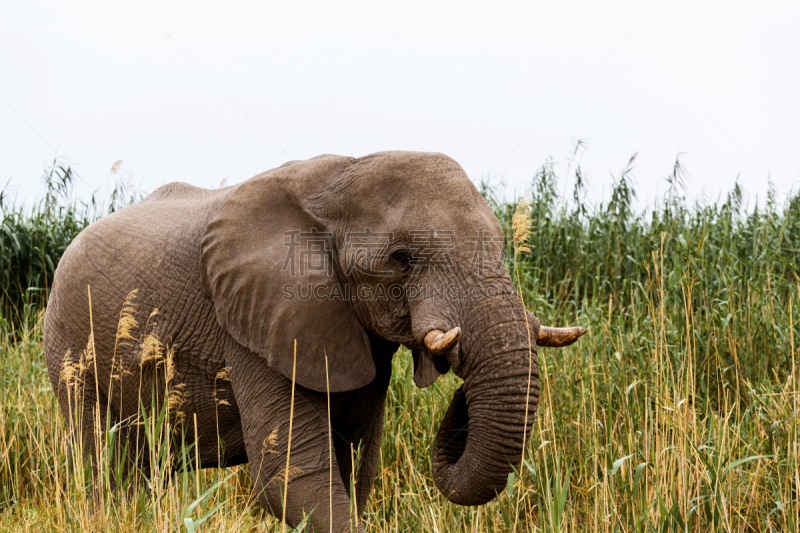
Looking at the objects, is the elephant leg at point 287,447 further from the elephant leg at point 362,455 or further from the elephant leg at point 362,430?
the elephant leg at point 362,455

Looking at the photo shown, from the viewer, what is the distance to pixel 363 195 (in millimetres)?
3275

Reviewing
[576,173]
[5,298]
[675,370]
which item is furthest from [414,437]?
[5,298]

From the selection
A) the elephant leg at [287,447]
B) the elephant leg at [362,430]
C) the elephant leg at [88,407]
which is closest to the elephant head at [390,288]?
the elephant leg at [287,447]

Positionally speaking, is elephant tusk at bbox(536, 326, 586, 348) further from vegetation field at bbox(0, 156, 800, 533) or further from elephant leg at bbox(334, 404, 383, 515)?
elephant leg at bbox(334, 404, 383, 515)

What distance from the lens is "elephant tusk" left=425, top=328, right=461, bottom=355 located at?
107 inches

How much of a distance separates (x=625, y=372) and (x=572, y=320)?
1805 mm

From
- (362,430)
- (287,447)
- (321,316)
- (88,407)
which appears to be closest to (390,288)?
(321,316)

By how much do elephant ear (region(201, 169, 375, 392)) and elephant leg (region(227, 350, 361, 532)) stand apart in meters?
0.15

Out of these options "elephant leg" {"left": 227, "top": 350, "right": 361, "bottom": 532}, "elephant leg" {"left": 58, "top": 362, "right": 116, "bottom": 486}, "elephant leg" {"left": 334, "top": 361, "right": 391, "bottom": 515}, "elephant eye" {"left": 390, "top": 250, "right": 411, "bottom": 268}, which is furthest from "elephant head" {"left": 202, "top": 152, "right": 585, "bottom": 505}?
"elephant leg" {"left": 58, "top": 362, "right": 116, "bottom": 486}

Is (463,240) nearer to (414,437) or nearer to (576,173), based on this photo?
(414,437)

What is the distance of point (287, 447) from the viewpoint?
3.38 meters

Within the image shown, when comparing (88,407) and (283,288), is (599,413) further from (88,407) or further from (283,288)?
(88,407)

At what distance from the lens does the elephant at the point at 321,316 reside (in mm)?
2961

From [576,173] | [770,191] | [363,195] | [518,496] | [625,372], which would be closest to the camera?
[363,195]
